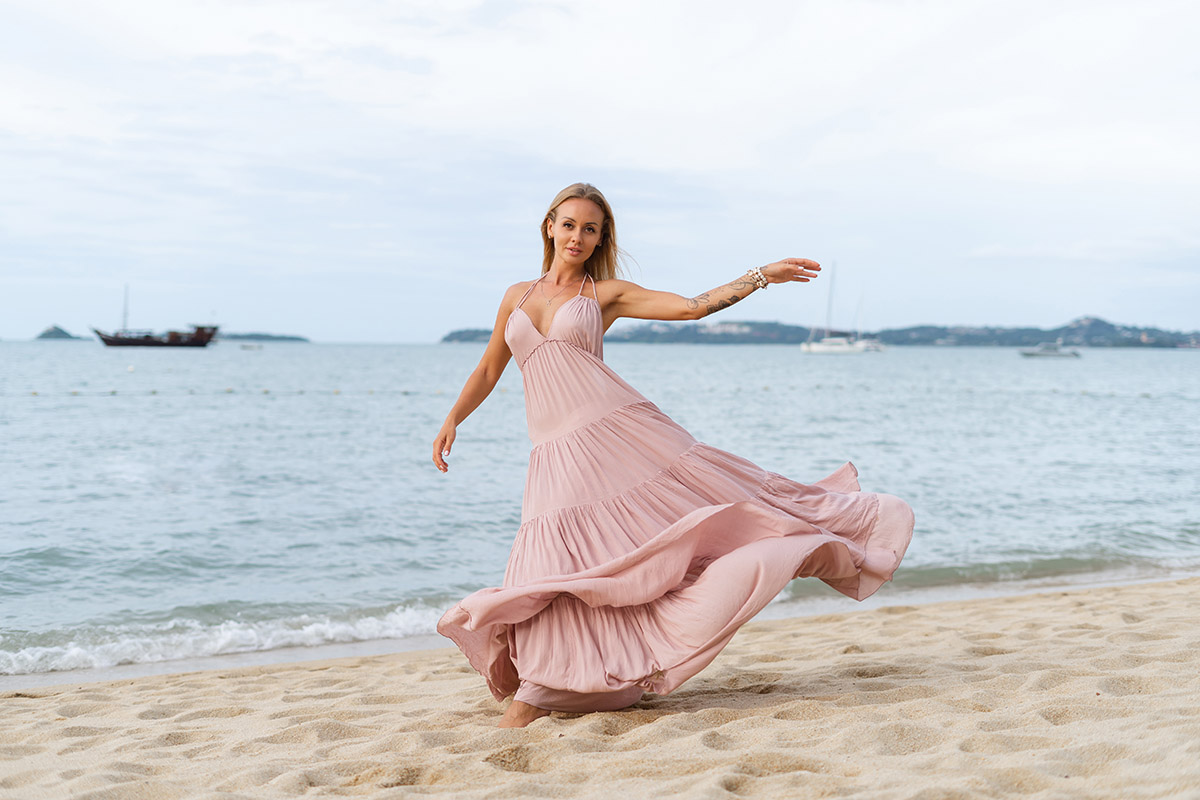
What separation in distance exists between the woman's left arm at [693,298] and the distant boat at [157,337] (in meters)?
81.0

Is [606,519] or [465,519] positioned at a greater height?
[606,519]

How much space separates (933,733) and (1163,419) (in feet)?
99.9

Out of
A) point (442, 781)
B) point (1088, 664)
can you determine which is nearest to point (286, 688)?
point (442, 781)

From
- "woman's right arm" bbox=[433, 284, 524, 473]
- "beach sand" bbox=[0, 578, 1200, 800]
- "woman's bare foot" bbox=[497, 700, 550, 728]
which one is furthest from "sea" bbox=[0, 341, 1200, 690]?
"woman's bare foot" bbox=[497, 700, 550, 728]

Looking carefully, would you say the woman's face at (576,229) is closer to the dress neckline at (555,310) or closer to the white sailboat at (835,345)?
the dress neckline at (555,310)

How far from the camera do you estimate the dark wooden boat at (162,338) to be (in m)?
76.5

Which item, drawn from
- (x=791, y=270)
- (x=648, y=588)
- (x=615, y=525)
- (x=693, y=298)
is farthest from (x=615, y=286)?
(x=648, y=588)

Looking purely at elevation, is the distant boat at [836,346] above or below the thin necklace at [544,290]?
above

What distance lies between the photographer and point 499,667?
3.77 meters

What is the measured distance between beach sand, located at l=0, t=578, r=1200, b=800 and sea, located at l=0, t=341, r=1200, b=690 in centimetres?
175

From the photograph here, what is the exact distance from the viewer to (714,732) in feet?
10.9

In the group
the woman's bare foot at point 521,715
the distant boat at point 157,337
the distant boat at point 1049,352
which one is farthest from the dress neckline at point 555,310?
the distant boat at point 1049,352

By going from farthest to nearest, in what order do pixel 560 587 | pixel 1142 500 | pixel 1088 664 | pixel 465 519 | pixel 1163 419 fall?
pixel 1163 419
pixel 1142 500
pixel 465 519
pixel 1088 664
pixel 560 587

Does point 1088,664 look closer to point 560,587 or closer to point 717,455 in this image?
point 717,455
